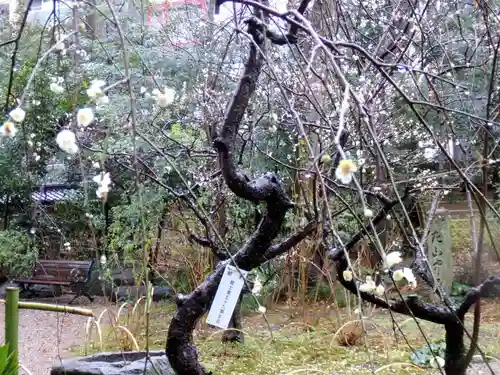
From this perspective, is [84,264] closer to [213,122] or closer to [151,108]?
[151,108]

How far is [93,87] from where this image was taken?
36.4 inches

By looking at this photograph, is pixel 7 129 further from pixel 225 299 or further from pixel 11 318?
pixel 11 318

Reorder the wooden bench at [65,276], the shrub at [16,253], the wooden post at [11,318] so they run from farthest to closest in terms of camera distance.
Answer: the shrub at [16,253] < the wooden bench at [65,276] < the wooden post at [11,318]

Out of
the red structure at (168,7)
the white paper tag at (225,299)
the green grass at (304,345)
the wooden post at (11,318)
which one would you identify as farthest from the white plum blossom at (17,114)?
the red structure at (168,7)

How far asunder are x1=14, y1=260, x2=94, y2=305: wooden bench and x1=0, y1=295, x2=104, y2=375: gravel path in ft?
0.73

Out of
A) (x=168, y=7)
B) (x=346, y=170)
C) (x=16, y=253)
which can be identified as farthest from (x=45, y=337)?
(x=346, y=170)

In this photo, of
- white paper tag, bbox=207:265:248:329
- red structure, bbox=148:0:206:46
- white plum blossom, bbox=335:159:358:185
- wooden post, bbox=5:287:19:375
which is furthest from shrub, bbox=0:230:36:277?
white plum blossom, bbox=335:159:358:185

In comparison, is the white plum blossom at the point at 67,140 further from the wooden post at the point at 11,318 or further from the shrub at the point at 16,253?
the shrub at the point at 16,253

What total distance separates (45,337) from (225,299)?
10.8 ft

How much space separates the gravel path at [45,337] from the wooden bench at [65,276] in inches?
8.8

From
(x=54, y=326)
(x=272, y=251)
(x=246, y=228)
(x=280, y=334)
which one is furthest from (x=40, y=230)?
(x=272, y=251)

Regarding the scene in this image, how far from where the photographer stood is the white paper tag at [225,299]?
1691 mm

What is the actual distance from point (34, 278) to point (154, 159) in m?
2.61

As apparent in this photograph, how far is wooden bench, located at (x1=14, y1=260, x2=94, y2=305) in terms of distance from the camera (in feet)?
18.7
